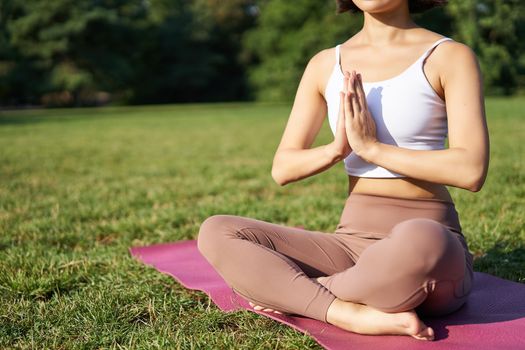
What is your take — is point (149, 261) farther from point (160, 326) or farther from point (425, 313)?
point (425, 313)

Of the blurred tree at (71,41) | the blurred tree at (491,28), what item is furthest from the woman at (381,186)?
the blurred tree at (71,41)

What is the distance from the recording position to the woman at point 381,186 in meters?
2.00

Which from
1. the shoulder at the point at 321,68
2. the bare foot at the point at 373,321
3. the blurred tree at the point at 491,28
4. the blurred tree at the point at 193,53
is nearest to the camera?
the bare foot at the point at 373,321

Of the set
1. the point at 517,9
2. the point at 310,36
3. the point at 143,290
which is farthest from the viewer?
the point at 310,36

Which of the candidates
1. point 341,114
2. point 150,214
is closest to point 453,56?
point 341,114

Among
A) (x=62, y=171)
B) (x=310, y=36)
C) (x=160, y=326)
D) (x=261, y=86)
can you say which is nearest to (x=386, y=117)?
(x=160, y=326)

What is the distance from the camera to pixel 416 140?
228 centimetres

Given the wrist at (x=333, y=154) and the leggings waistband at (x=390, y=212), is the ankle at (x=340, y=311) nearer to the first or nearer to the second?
the leggings waistband at (x=390, y=212)

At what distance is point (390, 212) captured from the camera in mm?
2311

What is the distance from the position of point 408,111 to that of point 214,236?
2.77 feet

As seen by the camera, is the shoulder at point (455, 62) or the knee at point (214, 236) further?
the knee at point (214, 236)

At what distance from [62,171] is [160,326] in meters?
5.58

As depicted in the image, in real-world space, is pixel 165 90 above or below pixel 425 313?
below

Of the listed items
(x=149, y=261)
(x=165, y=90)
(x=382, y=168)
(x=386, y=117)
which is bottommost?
(x=165, y=90)
